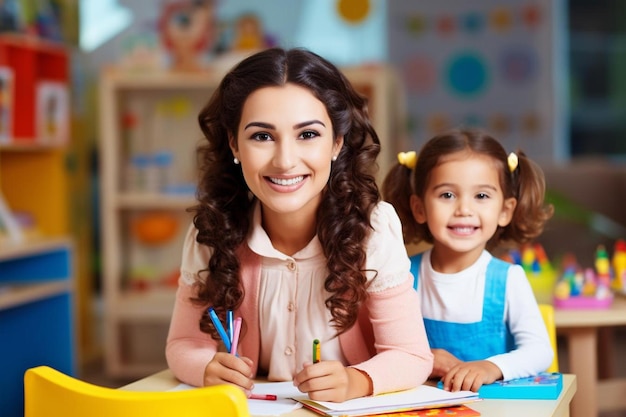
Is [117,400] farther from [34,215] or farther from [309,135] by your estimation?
[34,215]

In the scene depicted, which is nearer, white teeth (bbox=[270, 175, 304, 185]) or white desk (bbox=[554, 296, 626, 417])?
white teeth (bbox=[270, 175, 304, 185])

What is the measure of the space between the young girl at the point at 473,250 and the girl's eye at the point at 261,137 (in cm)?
35

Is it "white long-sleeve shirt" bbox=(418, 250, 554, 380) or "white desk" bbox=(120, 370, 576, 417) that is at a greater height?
"white long-sleeve shirt" bbox=(418, 250, 554, 380)

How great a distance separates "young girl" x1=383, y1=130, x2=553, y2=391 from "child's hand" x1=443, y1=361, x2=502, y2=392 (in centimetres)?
3

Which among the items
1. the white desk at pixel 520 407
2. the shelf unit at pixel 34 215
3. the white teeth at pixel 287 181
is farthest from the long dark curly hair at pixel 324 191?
the shelf unit at pixel 34 215

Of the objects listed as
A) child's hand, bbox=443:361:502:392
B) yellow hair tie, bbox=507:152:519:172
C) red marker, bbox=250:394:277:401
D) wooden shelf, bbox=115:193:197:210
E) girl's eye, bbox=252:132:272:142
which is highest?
girl's eye, bbox=252:132:272:142

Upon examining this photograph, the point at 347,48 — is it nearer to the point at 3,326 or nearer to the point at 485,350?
the point at 3,326

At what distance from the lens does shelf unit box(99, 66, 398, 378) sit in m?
4.21

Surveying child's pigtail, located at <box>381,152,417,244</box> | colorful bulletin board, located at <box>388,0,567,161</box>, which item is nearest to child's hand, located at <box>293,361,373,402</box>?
child's pigtail, located at <box>381,152,417,244</box>

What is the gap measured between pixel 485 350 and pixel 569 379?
0.14 m

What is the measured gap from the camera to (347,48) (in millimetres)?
6473

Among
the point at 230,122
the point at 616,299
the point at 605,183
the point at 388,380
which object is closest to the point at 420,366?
the point at 388,380

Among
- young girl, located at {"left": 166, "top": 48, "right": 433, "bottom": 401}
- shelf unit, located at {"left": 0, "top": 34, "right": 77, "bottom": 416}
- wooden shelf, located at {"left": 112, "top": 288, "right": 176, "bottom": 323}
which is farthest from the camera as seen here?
wooden shelf, located at {"left": 112, "top": 288, "right": 176, "bottom": 323}

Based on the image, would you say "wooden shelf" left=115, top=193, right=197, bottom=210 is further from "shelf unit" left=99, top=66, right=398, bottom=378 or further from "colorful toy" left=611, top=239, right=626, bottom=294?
"colorful toy" left=611, top=239, right=626, bottom=294
